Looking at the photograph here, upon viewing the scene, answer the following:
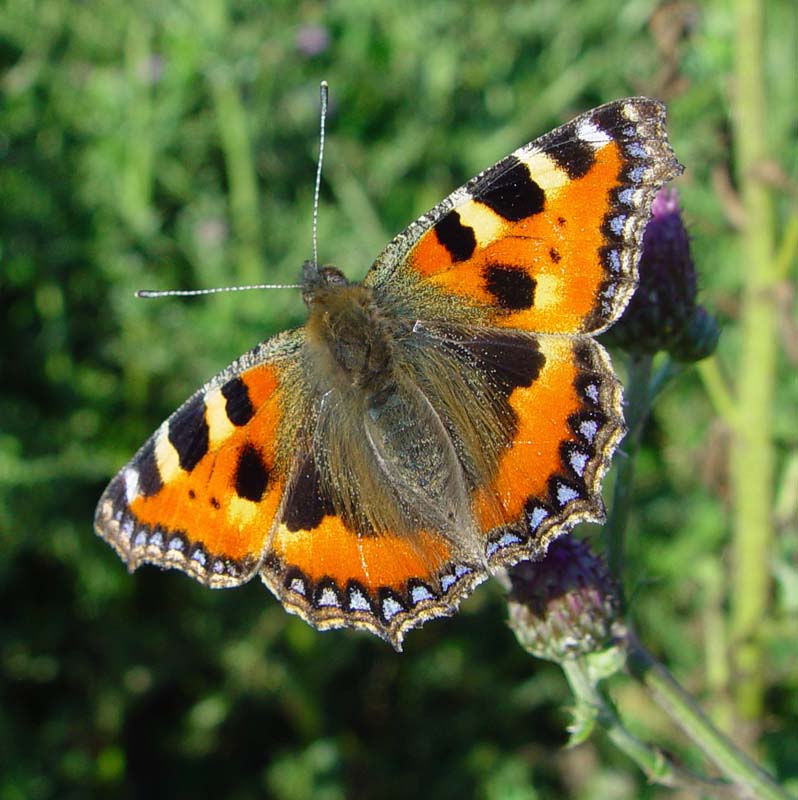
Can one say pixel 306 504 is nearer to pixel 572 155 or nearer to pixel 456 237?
pixel 456 237

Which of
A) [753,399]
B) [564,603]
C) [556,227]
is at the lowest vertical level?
[753,399]

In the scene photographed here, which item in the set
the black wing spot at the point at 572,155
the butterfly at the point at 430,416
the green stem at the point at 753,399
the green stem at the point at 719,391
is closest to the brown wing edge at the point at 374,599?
the butterfly at the point at 430,416

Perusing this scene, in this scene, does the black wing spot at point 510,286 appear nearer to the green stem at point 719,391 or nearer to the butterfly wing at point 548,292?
the butterfly wing at point 548,292

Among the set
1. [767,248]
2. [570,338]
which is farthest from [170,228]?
[570,338]

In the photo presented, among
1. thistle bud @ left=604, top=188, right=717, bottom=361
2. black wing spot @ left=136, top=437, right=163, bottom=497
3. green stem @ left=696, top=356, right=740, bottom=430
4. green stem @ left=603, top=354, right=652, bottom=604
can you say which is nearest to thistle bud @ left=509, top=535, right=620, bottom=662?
green stem @ left=603, top=354, right=652, bottom=604

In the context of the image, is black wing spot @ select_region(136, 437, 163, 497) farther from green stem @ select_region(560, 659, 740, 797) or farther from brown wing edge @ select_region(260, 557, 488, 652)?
green stem @ select_region(560, 659, 740, 797)

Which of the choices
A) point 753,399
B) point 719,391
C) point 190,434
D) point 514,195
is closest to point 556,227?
point 514,195
